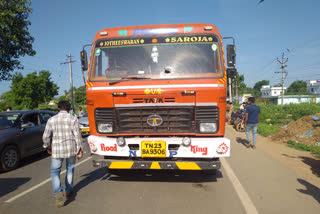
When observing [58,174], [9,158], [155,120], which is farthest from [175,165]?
[9,158]

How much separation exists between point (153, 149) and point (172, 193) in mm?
856

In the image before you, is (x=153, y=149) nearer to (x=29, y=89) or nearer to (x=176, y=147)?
(x=176, y=147)

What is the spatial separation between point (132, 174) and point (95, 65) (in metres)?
2.51

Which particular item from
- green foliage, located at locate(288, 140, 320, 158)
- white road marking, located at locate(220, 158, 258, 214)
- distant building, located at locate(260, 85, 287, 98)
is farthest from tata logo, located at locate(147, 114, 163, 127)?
distant building, located at locate(260, 85, 287, 98)

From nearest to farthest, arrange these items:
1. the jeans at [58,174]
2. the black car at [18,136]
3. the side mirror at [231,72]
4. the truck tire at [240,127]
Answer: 1. the jeans at [58,174]
2. the side mirror at [231,72]
3. the black car at [18,136]
4. the truck tire at [240,127]

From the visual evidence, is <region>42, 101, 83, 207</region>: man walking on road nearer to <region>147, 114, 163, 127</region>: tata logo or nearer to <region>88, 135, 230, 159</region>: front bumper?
<region>88, 135, 230, 159</region>: front bumper

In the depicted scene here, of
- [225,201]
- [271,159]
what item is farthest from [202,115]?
[271,159]

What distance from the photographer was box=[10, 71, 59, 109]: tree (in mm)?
A: 35219

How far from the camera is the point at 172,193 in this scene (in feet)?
13.7

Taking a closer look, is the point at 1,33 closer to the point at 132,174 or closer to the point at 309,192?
the point at 132,174

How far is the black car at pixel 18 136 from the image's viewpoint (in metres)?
6.07

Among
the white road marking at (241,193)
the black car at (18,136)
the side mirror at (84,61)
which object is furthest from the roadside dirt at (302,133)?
the black car at (18,136)

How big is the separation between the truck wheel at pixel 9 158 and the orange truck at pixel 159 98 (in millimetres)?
3155

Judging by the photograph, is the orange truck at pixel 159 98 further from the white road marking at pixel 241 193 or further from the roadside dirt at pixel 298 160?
the roadside dirt at pixel 298 160
